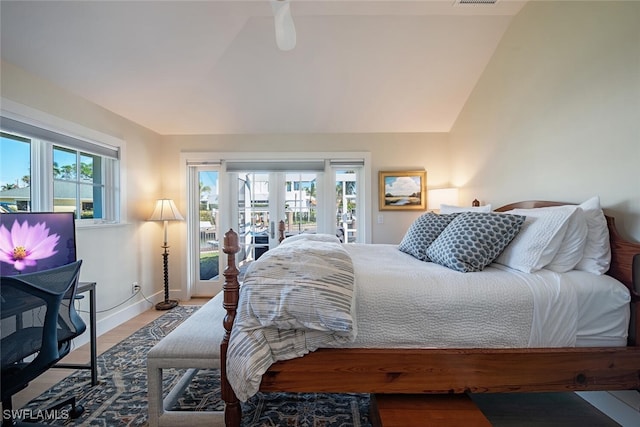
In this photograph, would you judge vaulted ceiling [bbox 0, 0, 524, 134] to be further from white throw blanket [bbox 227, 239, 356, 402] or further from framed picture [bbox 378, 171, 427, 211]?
white throw blanket [bbox 227, 239, 356, 402]

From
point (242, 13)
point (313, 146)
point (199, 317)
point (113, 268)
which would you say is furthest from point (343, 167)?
point (113, 268)

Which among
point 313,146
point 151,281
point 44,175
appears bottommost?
point 151,281

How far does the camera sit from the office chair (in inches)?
46.4

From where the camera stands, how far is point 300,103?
3.11 meters

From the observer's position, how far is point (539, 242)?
149cm

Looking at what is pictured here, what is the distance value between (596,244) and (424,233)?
0.94 meters

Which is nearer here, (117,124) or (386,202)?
(117,124)

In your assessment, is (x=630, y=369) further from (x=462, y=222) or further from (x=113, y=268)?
(x=113, y=268)

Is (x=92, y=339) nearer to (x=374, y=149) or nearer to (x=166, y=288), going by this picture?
(x=166, y=288)

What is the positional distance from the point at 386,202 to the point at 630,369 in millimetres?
2423

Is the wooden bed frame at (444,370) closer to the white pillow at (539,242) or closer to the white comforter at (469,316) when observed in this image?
the white comforter at (469,316)

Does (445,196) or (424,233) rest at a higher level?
(445,196)

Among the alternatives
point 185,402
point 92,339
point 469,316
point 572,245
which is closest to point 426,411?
point 469,316

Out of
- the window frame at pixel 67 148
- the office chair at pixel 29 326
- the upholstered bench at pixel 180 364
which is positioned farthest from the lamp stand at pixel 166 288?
the upholstered bench at pixel 180 364
